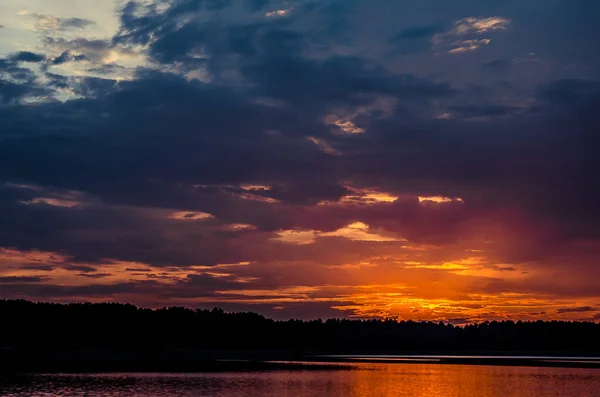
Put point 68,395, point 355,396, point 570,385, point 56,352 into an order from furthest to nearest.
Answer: point 56,352
point 570,385
point 355,396
point 68,395

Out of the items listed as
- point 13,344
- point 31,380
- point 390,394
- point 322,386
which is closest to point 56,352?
point 13,344

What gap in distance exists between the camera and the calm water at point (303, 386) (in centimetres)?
7862

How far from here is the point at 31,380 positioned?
3666 inches

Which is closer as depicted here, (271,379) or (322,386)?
(322,386)

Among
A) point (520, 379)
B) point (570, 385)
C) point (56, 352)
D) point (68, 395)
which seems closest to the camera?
point (68, 395)

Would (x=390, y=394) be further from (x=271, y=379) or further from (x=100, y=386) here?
(x=100, y=386)

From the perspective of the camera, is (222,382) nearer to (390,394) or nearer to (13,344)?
(390,394)

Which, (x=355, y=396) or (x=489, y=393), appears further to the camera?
(x=489, y=393)

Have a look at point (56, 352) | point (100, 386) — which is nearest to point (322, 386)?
point (100, 386)

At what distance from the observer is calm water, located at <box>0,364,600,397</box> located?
3095 inches

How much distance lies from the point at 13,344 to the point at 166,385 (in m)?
125

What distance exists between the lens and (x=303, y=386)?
→ 90.9 meters

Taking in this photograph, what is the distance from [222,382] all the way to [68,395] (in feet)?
89.5

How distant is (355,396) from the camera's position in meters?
79.1
